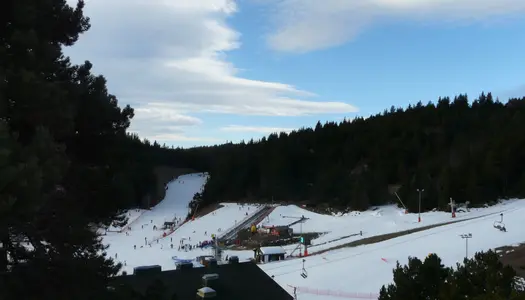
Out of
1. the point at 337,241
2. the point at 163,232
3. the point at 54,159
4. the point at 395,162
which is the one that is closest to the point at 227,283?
the point at 54,159

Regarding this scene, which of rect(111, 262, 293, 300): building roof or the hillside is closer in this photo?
rect(111, 262, 293, 300): building roof

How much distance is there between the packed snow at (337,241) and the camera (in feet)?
76.6

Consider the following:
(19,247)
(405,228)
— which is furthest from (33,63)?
(405,228)

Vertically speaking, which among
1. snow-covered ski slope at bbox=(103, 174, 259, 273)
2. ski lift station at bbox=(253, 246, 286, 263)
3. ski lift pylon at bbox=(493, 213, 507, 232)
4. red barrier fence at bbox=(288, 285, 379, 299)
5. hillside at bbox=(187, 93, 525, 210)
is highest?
hillside at bbox=(187, 93, 525, 210)

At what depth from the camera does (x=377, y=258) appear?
2638 cm

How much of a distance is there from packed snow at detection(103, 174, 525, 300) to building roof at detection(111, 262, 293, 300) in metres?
3.48

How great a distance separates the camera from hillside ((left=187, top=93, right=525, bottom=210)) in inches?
2051

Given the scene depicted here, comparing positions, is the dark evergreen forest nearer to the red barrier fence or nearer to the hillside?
the red barrier fence

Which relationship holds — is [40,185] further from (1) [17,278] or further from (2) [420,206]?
(2) [420,206]

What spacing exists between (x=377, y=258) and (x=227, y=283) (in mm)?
13913

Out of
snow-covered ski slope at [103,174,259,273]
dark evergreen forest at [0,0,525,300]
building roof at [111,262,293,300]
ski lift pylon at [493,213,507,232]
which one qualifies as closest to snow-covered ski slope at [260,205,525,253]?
snow-covered ski slope at [103,174,259,273]

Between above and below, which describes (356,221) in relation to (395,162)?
below

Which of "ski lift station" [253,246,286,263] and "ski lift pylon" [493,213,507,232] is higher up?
"ski lift pylon" [493,213,507,232]

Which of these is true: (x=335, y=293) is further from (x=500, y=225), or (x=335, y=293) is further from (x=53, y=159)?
(x=53, y=159)
